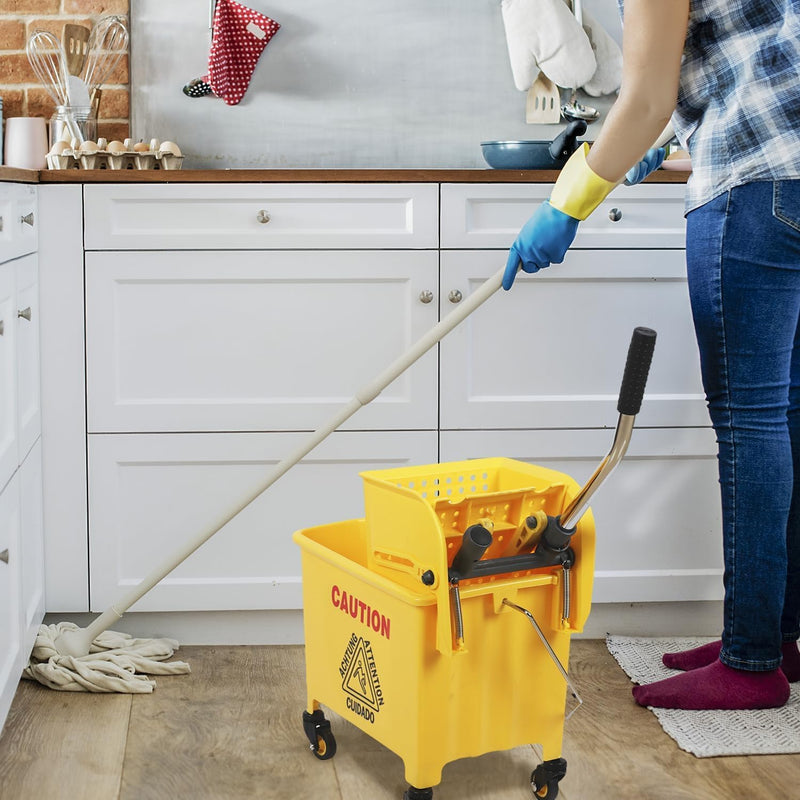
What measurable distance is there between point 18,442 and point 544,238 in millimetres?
932

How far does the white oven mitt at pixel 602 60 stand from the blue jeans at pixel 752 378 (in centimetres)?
102

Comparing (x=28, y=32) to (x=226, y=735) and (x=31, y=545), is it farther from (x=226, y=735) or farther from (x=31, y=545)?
(x=226, y=735)

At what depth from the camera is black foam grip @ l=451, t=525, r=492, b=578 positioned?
53.3 inches

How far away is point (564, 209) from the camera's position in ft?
5.23

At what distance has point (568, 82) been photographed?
2621 mm

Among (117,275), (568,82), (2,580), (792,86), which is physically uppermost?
(568,82)

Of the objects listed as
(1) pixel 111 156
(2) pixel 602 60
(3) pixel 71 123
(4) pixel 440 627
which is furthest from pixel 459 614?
(2) pixel 602 60

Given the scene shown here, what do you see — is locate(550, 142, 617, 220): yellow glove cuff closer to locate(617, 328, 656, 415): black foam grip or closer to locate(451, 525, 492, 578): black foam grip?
locate(617, 328, 656, 415): black foam grip

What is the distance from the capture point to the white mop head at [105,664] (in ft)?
6.35

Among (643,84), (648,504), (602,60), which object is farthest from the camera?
(602,60)

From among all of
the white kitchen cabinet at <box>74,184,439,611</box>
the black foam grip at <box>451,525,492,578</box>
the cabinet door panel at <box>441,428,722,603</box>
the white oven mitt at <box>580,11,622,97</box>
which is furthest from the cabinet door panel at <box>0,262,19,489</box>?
the white oven mitt at <box>580,11,622,97</box>

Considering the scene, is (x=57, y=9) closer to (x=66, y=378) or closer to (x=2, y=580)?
(x=66, y=378)

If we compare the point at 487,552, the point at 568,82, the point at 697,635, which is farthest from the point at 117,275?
the point at 697,635

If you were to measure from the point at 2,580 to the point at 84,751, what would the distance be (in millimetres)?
306
